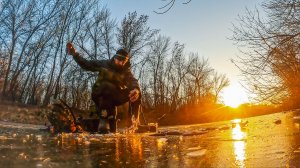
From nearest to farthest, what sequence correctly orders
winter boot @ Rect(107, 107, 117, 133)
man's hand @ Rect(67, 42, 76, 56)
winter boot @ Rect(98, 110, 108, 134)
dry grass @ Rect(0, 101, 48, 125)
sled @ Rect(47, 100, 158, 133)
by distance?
winter boot @ Rect(98, 110, 108, 134), man's hand @ Rect(67, 42, 76, 56), winter boot @ Rect(107, 107, 117, 133), sled @ Rect(47, 100, 158, 133), dry grass @ Rect(0, 101, 48, 125)

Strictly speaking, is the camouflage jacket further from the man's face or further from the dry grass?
the dry grass

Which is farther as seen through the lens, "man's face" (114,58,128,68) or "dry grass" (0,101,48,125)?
"dry grass" (0,101,48,125)

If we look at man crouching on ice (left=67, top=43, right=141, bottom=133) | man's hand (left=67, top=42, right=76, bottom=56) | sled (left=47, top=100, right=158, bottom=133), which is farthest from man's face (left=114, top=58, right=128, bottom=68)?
sled (left=47, top=100, right=158, bottom=133)

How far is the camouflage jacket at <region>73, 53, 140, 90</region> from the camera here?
25.1 ft

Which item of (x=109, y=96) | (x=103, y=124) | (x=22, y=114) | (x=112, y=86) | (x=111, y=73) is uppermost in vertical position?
(x=22, y=114)

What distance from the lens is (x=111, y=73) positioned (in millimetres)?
7676

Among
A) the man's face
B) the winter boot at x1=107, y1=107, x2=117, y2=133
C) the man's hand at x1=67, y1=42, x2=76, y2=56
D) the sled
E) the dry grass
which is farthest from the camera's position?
the dry grass

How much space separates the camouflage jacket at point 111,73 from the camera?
7.66 metres

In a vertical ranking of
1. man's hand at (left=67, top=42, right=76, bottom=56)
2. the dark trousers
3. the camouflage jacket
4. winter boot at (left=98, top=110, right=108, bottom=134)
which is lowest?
winter boot at (left=98, top=110, right=108, bottom=134)

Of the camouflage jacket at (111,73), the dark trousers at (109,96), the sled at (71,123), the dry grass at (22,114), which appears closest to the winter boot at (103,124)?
the dark trousers at (109,96)

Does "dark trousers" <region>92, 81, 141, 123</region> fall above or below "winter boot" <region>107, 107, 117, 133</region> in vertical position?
above

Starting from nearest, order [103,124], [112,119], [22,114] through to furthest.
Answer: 1. [103,124]
2. [112,119]
3. [22,114]

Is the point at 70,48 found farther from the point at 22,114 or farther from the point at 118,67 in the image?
the point at 22,114

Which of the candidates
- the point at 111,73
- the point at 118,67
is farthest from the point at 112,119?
the point at 118,67
